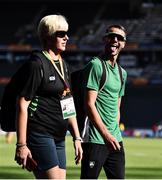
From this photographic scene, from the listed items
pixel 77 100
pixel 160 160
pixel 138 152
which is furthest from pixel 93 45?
pixel 77 100

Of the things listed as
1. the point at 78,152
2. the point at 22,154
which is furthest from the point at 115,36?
the point at 22,154

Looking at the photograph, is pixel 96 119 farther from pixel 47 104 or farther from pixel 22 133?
pixel 22 133

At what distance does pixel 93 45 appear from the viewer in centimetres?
4556

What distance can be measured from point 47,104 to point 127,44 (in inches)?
1572

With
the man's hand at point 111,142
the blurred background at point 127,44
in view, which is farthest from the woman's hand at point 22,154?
the blurred background at point 127,44

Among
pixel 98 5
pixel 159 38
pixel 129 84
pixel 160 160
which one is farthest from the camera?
pixel 98 5

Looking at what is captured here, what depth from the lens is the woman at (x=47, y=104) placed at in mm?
5062

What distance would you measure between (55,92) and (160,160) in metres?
12.9

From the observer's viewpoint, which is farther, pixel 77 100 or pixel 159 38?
pixel 159 38

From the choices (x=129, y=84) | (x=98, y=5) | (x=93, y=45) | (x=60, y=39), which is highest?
(x=98, y=5)

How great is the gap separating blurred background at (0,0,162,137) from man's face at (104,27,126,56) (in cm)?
3269

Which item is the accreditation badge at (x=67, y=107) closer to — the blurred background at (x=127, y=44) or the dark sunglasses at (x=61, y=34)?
the dark sunglasses at (x=61, y=34)

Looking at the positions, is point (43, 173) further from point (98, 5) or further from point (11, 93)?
point (98, 5)

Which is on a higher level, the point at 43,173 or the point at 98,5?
the point at 98,5
